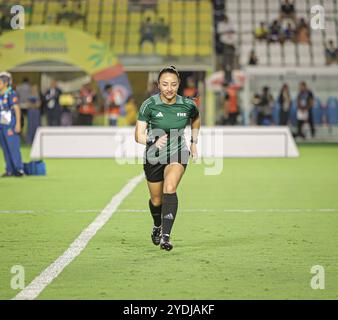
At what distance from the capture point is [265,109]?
115ft

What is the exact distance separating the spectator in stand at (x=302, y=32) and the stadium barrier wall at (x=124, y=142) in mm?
15182

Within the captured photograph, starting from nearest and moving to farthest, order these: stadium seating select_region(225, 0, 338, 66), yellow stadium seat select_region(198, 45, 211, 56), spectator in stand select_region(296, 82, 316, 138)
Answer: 1. spectator in stand select_region(296, 82, 316, 138)
2. yellow stadium seat select_region(198, 45, 211, 56)
3. stadium seating select_region(225, 0, 338, 66)

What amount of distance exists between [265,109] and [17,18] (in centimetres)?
924

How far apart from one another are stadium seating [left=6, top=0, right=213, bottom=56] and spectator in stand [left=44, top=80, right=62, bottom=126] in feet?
18.0

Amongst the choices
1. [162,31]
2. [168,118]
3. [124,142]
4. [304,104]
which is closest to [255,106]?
[304,104]

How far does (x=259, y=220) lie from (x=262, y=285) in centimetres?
465

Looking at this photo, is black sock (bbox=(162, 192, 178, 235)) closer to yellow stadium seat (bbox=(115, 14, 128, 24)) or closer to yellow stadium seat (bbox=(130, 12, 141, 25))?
yellow stadium seat (bbox=(130, 12, 141, 25))

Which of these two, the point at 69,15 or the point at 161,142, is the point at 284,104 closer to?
the point at 69,15

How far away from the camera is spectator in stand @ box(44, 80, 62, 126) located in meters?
32.8

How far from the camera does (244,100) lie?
1459 inches

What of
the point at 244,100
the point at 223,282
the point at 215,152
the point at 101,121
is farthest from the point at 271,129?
the point at 223,282

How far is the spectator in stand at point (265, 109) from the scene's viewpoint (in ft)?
115

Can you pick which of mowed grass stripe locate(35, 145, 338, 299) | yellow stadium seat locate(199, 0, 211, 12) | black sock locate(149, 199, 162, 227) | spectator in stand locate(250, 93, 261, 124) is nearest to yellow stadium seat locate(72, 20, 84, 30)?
yellow stadium seat locate(199, 0, 211, 12)

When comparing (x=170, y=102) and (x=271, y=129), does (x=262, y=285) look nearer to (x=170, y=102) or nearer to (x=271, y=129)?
(x=170, y=102)
